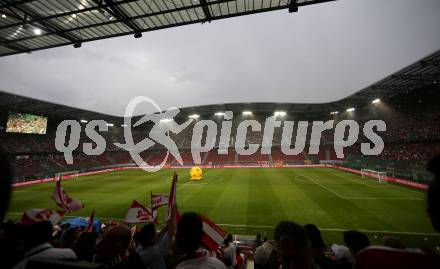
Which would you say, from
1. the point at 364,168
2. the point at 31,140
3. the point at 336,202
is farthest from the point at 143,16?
the point at 31,140

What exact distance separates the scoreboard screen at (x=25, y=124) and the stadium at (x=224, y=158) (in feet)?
0.72

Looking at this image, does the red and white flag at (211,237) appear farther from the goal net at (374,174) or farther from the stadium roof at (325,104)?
the stadium roof at (325,104)

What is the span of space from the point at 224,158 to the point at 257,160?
369 inches

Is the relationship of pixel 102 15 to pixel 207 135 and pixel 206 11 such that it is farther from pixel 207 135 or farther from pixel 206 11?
pixel 207 135

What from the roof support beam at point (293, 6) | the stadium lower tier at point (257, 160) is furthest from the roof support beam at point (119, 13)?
the stadium lower tier at point (257, 160)

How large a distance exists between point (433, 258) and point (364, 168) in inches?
1579

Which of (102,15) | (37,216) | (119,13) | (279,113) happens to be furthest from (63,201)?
(279,113)

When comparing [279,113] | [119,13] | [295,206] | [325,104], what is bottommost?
[295,206]

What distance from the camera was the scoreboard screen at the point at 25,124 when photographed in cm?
4416

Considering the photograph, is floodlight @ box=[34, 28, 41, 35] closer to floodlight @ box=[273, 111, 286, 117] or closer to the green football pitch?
the green football pitch

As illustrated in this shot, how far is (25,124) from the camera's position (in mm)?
46562

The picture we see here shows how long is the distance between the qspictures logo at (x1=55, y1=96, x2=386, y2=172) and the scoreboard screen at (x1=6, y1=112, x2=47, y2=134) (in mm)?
7732

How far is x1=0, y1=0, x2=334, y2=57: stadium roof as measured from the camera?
34.9 feet

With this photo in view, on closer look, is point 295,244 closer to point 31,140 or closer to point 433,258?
point 433,258
